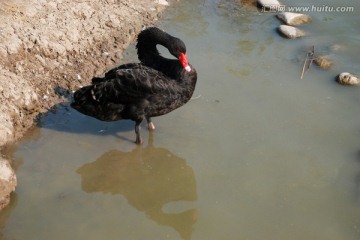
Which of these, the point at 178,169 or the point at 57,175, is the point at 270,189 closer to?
the point at 178,169

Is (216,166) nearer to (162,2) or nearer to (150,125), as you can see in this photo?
(150,125)

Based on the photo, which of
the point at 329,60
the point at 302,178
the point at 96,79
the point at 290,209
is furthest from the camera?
the point at 329,60

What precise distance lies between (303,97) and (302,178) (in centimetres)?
156

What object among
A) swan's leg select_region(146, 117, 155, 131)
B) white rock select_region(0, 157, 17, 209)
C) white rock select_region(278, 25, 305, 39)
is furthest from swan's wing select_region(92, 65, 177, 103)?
white rock select_region(278, 25, 305, 39)

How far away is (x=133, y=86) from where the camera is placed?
5258mm

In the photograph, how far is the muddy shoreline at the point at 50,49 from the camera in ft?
19.4

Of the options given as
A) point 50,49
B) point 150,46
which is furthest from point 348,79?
point 50,49

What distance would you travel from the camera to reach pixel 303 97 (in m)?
6.32

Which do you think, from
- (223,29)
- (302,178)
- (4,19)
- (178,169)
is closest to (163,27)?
(223,29)

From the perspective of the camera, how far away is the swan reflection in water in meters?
4.75

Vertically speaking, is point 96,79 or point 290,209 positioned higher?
point 96,79

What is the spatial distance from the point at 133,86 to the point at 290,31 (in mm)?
3440

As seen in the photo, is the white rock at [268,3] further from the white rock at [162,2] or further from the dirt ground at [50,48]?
the dirt ground at [50,48]

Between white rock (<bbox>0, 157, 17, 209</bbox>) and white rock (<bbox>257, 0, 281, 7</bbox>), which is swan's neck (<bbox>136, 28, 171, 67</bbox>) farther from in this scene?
white rock (<bbox>257, 0, 281, 7</bbox>)
